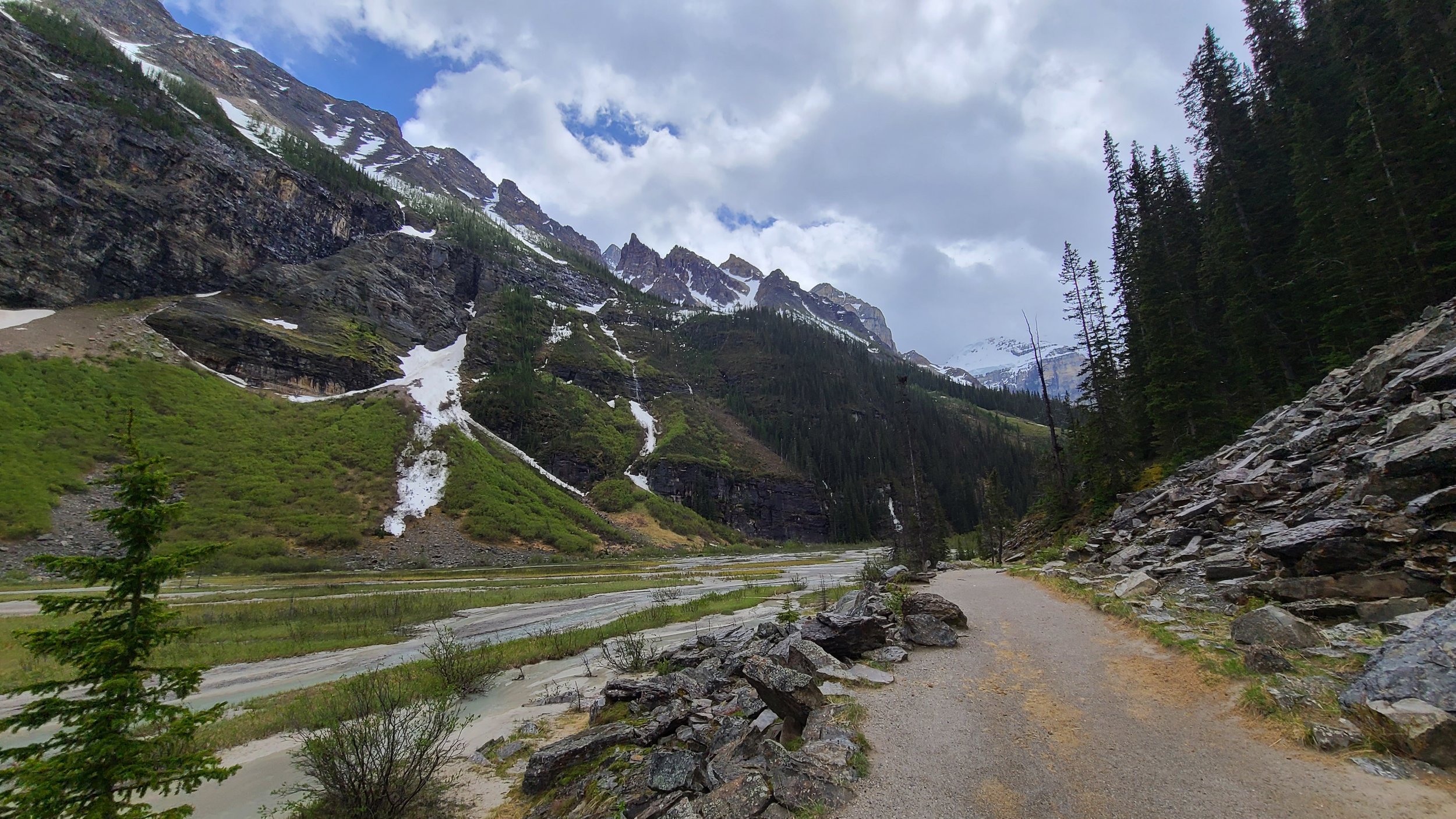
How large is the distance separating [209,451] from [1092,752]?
78637 millimetres

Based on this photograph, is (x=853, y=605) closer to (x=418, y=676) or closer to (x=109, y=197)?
(x=418, y=676)

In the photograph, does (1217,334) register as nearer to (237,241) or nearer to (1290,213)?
(1290,213)

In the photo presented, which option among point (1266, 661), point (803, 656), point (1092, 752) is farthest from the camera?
point (803, 656)

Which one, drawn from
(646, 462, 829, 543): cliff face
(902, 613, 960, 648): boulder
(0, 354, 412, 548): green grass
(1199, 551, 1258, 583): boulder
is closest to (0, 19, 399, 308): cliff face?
(0, 354, 412, 548): green grass

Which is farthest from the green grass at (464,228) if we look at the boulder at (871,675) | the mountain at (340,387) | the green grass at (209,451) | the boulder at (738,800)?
the boulder at (738,800)

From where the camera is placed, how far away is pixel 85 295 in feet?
241

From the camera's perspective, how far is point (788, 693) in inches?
307

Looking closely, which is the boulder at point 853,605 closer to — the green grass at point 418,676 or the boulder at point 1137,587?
the boulder at point 1137,587

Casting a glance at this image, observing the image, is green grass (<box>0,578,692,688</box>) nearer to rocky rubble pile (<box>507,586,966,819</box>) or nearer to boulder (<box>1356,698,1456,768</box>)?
rocky rubble pile (<box>507,586,966,819</box>)

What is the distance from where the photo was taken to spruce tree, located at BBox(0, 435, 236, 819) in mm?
4855

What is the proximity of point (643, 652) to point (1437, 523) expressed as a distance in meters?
17.2

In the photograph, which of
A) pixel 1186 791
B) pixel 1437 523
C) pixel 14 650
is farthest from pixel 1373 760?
pixel 14 650

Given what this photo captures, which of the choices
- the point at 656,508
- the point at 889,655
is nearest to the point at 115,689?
the point at 889,655

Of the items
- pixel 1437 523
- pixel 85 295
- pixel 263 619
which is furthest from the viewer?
pixel 85 295
